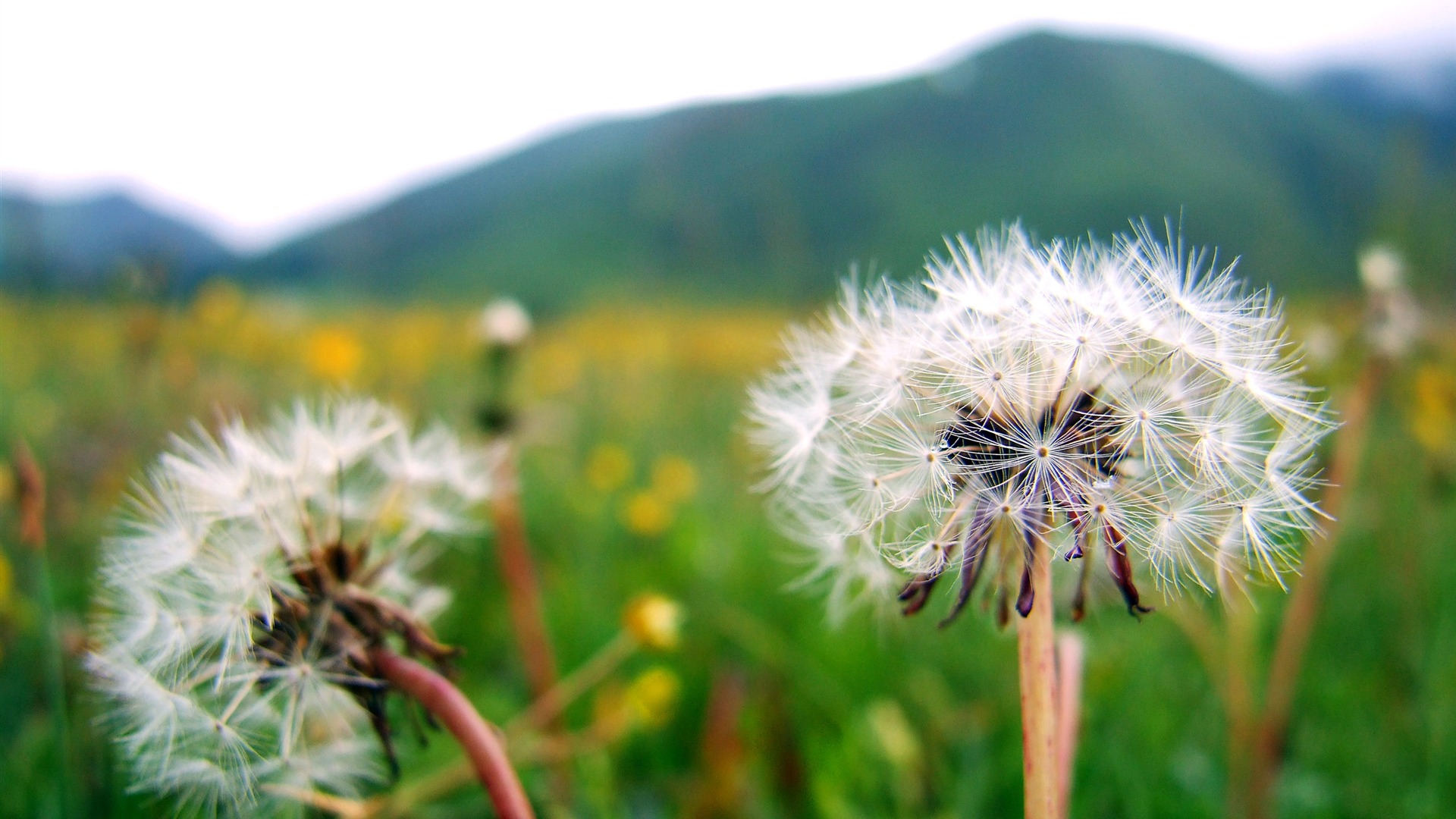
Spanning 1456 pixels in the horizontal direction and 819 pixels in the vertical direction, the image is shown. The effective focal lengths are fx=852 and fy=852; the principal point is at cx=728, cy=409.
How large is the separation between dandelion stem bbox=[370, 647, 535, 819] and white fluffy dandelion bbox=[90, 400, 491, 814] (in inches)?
2.6

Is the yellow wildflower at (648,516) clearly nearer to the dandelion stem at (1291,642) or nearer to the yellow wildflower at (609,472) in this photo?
the yellow wildflower at (609,472)

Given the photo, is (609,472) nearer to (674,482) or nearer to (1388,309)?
(674,482)

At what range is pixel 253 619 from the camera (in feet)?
3.26

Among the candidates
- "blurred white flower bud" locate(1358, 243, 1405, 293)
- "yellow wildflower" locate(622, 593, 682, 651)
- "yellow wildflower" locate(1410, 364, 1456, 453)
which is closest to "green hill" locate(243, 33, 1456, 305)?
"yellow wildflower" locate(1410, 364, 1456, 453)

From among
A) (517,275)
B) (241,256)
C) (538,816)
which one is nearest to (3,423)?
(538,816)

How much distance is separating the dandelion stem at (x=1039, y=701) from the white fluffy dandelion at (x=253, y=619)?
62 cm

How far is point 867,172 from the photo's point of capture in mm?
56125

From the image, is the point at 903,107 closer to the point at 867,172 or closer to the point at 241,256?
the point at 867,172

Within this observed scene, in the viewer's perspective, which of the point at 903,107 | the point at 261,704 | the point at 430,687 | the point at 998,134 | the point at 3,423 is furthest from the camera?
the point at 903,107

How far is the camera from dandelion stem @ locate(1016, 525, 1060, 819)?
28.3 inches

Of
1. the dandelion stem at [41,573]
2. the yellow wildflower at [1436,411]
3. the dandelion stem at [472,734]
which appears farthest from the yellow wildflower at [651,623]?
the yellow wildflower at [1436,411]

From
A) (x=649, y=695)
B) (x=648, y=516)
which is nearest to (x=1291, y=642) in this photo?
(x=649, y=695)

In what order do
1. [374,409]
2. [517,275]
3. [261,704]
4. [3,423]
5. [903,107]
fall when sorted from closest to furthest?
[261,704], [374,409], [3,423], [903,107], [517,275]

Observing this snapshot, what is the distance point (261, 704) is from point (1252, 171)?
1923 inches
